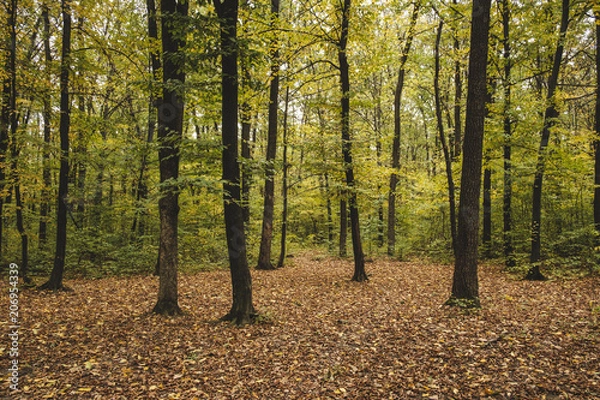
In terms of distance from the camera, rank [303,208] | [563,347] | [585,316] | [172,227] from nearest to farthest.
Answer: [563,347]
[585,316]
[172,227]
[303,208]

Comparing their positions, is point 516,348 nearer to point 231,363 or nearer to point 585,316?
point 585,316

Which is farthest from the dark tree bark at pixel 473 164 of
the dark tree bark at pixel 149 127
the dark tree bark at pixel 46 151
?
the dark tree bark at pixel 46 151

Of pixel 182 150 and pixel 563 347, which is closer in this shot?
pixel 563 347

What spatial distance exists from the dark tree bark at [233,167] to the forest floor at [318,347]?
637mm

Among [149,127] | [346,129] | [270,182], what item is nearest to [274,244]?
[270,182]

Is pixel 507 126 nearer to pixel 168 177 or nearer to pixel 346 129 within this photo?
pixel 346 129

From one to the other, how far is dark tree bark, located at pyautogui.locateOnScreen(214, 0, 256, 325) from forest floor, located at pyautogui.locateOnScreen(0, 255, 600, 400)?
637 millimetres

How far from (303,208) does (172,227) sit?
60.3ft

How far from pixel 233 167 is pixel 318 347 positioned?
12.7ft

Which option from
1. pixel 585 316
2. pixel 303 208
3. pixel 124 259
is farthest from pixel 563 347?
pixel 303 208

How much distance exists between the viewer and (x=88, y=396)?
4461 millimetres

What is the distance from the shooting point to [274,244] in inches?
747

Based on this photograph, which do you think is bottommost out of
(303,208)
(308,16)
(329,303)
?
(329,303)

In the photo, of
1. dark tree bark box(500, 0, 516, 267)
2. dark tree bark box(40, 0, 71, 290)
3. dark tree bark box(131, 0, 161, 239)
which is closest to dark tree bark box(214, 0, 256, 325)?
dark tree bark box(131, 0, 161, 239)
